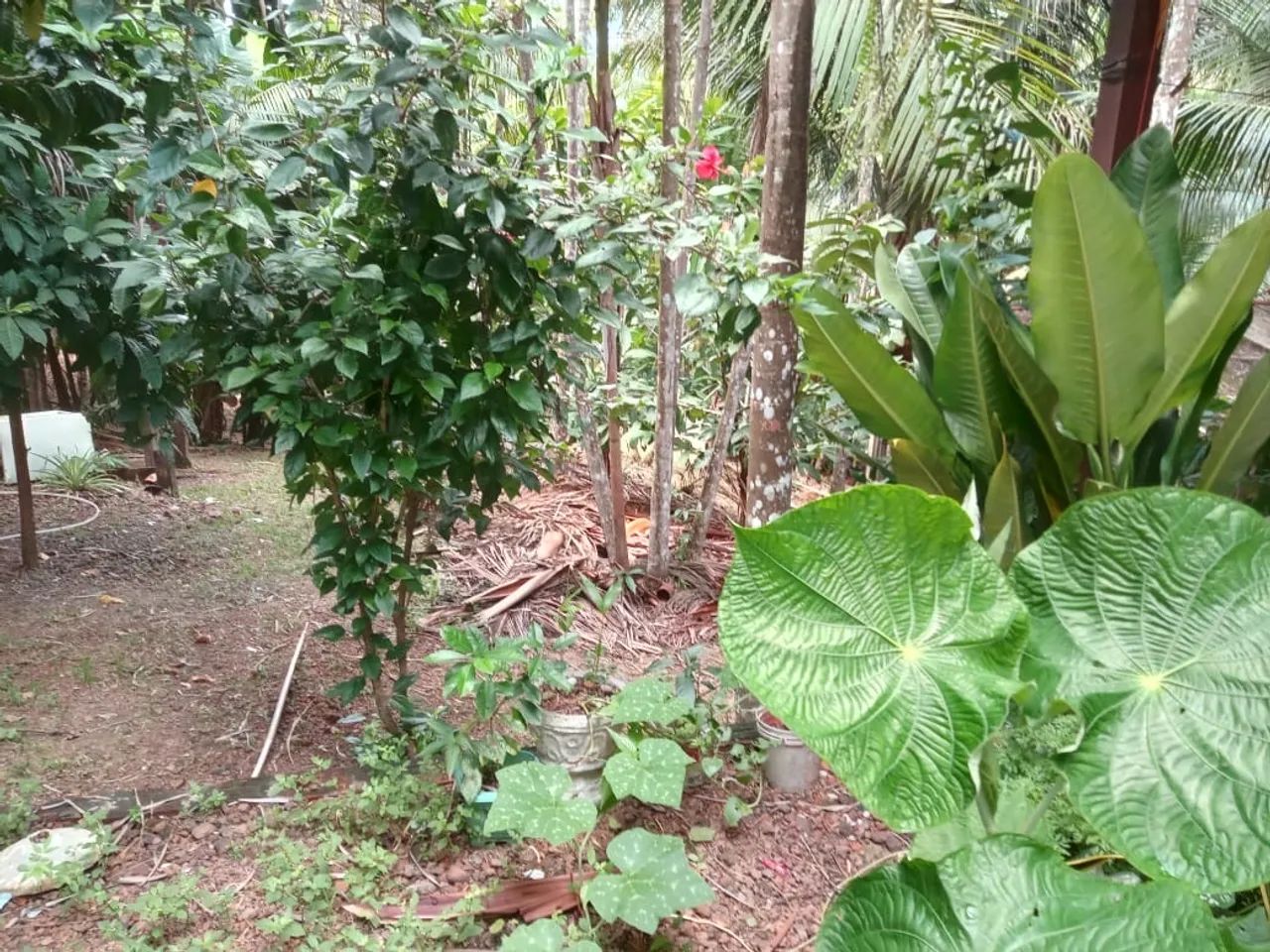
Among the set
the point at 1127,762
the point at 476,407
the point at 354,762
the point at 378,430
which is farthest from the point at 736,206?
the point at 354,762

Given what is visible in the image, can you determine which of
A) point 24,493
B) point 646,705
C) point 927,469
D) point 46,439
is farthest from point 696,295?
point 46,439

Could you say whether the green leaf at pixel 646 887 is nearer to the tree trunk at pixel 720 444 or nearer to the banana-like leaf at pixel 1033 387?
the banana-like leaf at pixel 1033 387

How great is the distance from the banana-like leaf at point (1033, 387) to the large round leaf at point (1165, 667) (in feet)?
1.74

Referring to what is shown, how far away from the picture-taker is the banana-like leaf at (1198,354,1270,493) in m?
1.32

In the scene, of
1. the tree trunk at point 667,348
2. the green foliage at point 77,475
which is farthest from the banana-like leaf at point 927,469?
the green foliage at point 77,475

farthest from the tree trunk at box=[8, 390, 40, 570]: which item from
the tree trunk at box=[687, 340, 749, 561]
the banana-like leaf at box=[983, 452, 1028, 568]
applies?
the banana-like leaf at box=[983, 452, 1028, 568]

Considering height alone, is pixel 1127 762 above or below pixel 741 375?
below

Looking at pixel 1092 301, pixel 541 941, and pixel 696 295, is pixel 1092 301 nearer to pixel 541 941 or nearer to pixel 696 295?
pixel 696 295

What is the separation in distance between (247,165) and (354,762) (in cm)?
139

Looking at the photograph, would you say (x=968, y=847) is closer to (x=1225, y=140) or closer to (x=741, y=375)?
(x=741, y=375)

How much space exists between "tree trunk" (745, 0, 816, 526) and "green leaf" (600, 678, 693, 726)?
0.48 meters

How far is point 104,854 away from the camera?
1589 millimetres

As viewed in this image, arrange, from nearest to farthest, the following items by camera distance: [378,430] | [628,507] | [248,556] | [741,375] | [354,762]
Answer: [378,430] → [354,762] → [741,375] → [248,556] → [628,507]

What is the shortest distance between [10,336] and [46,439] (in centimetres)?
289
